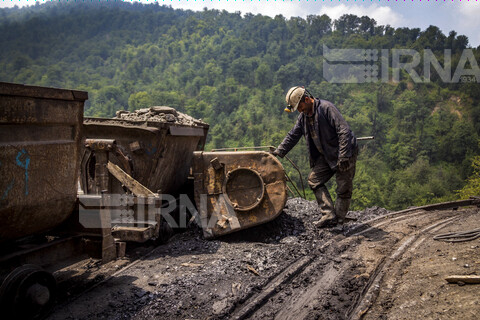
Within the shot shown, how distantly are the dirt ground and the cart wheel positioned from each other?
0.25 meters

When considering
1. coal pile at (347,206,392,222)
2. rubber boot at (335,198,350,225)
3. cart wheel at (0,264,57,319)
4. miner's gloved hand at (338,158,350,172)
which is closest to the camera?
cart wheel at (0,264,57,319)

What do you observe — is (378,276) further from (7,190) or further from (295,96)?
(7,190)

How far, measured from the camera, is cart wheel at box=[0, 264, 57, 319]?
8.69ft

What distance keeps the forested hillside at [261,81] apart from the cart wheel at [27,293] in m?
39.1

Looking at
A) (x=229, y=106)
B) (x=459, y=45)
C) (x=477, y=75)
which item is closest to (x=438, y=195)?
(x=477, y=75)

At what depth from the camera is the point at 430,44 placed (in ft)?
264

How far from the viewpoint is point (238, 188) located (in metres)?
5.10

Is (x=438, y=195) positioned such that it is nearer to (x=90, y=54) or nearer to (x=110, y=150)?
(x=110, y=150)

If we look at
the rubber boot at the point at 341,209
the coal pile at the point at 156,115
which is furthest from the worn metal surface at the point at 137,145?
the rubber boot at the point at 341,209

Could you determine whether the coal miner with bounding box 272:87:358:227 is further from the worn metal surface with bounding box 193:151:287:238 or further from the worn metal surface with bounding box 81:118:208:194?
the worn metal surface with bounding box 81:118:208:194

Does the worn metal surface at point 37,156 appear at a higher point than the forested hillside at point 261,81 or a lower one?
lower

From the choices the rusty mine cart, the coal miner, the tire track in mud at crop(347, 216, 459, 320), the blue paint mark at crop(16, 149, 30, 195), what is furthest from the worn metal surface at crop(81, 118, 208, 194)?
the tire track in mud at crop(347, 216, 459, 320)

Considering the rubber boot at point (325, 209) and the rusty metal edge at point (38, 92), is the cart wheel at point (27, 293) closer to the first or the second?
the rusty metal edge at point (38, 92)

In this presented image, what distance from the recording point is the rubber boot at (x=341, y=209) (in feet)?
17.3
